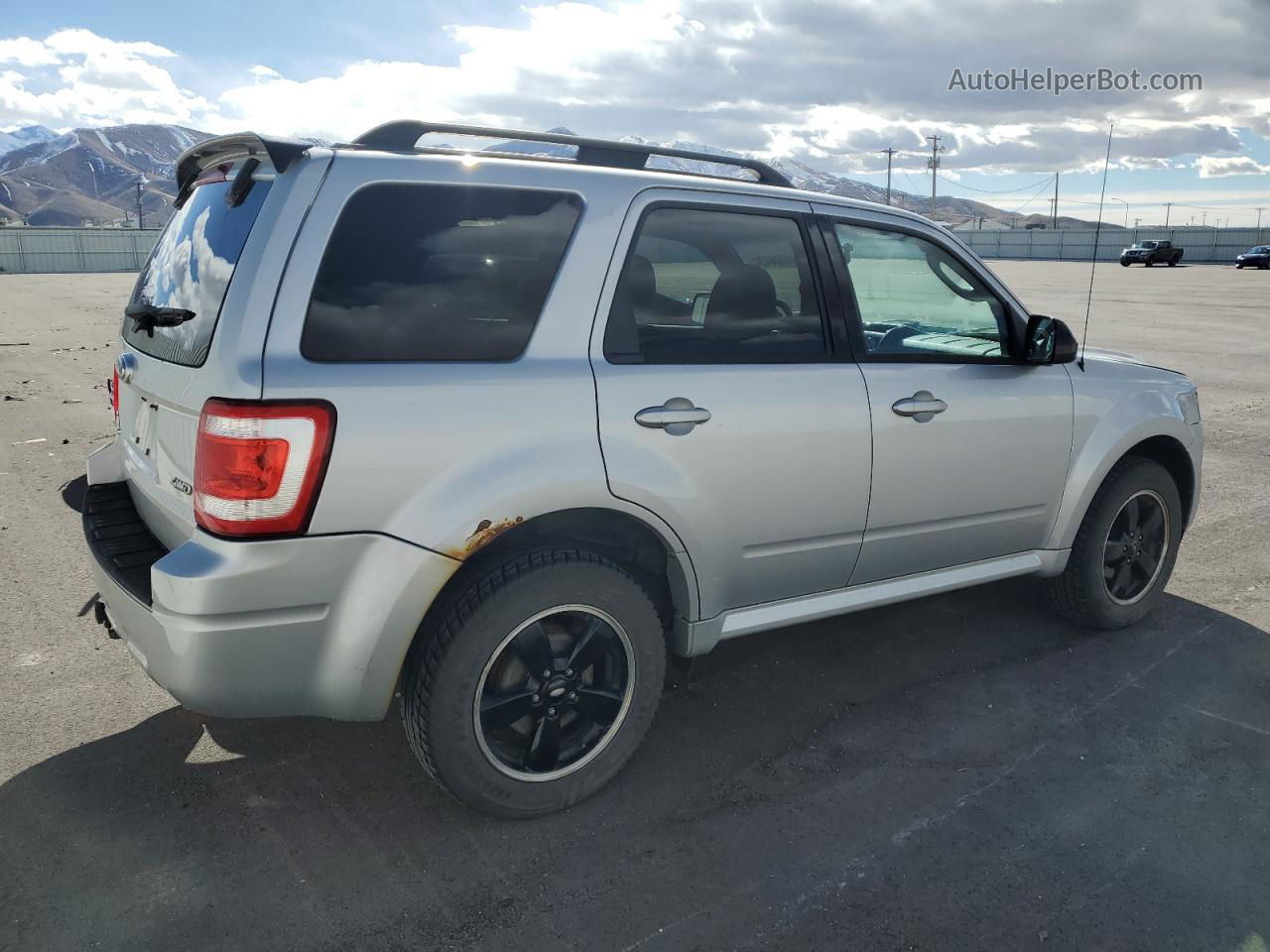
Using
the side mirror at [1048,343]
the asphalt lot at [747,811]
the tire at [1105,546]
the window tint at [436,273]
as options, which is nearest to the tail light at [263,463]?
the window tint at [436,273]

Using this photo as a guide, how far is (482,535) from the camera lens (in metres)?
2.72

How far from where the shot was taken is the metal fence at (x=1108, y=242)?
65.8 metres

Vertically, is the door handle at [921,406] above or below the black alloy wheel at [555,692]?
above

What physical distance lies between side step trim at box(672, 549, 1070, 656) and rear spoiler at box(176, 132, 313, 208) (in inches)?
70.8

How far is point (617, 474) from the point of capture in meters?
2.91

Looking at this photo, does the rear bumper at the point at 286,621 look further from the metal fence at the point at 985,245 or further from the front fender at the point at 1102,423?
the metal fence at the point at 985,245

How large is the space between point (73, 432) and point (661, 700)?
6.52m

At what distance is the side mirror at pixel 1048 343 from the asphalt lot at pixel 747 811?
49.4 inches

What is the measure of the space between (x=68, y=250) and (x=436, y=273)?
62462 millimetres

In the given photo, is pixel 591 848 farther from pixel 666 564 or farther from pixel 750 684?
pixel 750 684

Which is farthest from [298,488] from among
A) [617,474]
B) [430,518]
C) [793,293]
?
[793,293]

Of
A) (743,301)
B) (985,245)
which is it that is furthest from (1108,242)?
(743,301)

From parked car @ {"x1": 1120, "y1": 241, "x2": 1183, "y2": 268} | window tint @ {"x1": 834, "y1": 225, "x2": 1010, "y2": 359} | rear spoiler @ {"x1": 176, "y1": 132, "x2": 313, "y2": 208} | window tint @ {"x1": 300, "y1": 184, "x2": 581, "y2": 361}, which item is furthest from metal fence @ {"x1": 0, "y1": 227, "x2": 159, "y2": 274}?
window tint @ {"x1": 300, "y1": 184, "x2": 581, "y2": 361}

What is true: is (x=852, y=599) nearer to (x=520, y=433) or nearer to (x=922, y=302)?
(x=922, y=302)
